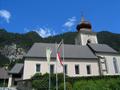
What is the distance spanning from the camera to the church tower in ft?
145

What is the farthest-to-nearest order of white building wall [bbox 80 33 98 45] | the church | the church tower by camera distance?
the church tower < white building wall [bbox 80 33 98 45] < the church

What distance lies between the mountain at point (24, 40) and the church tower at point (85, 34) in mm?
43907

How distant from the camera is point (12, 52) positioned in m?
114

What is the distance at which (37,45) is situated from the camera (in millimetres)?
36625

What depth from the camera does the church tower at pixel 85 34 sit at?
145 ft

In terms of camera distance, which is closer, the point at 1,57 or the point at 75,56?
the point at 75,56

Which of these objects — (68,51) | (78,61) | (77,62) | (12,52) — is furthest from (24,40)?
(77,62)

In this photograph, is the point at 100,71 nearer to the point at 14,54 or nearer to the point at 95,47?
the point at 95,47

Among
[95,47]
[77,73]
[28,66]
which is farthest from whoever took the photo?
[95,47]

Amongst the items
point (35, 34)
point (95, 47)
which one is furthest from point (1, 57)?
point (95, 47)

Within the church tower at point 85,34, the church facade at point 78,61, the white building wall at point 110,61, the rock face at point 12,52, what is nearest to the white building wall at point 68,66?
the church facade at point 78,61

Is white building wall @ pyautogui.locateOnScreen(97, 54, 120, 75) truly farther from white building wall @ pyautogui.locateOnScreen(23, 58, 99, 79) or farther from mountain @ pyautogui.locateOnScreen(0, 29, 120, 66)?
mountain @ pyautogui.locateOnScreen(0, 29, 120, 66)

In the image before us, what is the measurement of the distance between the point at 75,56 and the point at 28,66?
1107 centimetres

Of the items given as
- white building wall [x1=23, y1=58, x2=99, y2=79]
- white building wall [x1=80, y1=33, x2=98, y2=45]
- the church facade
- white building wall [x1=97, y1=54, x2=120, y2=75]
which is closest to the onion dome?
white building wall [x1=80, y1=33, x2=98, y2=45]
